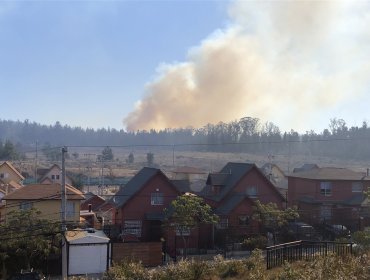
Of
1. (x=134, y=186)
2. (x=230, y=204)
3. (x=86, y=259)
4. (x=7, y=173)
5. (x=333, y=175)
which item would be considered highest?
(x=333, y=175)

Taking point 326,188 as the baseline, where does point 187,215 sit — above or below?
below

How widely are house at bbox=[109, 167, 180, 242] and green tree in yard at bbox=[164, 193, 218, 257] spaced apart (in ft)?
11.6

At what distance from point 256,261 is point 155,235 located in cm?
1878

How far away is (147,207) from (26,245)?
1281 cm

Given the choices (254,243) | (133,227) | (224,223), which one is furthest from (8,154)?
(254,243)

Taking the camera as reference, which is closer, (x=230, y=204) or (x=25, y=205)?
(x=25, y=205)

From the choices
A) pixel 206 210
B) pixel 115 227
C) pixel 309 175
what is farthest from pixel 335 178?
pixel 115 227

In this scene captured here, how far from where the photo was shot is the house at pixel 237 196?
39531 mm

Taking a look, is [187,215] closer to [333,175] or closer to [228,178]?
[228,178]

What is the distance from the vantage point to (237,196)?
41.3 meters

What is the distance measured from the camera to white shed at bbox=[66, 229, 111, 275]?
3094 centimetres

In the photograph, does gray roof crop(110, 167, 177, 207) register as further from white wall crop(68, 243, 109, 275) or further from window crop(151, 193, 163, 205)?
white wall crop(68, 243, 109, 275)

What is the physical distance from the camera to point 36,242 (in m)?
28.7

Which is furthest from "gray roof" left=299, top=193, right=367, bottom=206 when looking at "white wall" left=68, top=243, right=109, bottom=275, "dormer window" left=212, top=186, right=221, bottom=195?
"white wall" left=68, top=243, right=109, bottom=275
